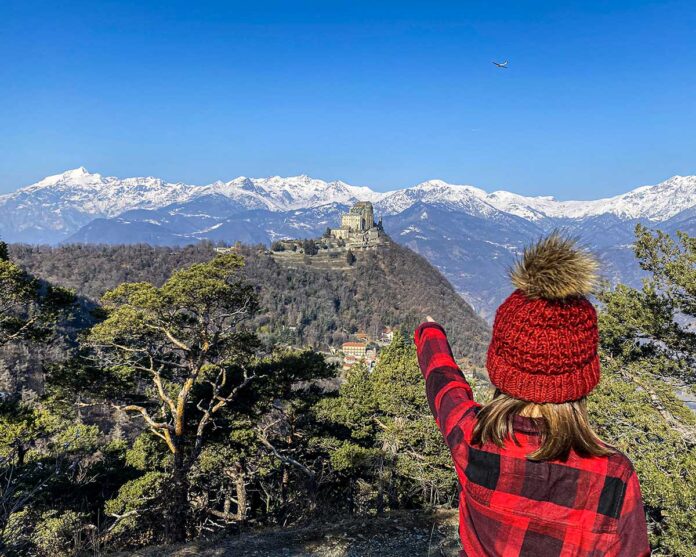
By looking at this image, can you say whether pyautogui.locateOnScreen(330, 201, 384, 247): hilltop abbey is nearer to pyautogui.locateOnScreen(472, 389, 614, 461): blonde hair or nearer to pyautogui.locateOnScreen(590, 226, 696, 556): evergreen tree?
pyautogui.locateOnScreen(590, 226, 696, 556): evergreen tree

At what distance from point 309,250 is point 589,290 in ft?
419

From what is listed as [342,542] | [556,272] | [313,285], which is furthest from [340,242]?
[556,272]

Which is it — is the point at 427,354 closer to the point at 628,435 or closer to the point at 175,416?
the point at 628,435

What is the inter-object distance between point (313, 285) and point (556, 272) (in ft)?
355

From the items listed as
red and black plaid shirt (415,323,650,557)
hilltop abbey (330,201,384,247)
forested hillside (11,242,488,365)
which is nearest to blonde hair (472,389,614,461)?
red and black plaid shirt (415,323,650,557)

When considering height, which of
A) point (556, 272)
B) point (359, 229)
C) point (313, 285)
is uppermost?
point (359, 229)

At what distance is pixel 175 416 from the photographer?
9.83m

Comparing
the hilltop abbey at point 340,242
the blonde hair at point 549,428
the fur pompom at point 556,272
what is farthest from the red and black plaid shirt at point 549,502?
the hilltop abbey at point 340,242

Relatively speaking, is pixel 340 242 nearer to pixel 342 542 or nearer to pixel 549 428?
pixel 342 542

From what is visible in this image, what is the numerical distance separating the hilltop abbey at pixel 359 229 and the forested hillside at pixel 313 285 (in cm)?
967

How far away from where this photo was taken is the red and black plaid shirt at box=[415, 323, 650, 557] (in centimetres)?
103

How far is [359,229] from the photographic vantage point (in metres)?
155

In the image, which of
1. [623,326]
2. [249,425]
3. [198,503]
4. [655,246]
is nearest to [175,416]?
[249,425]

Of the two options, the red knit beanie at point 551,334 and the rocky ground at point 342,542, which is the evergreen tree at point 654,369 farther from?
the red knit beanie at point 551,334
